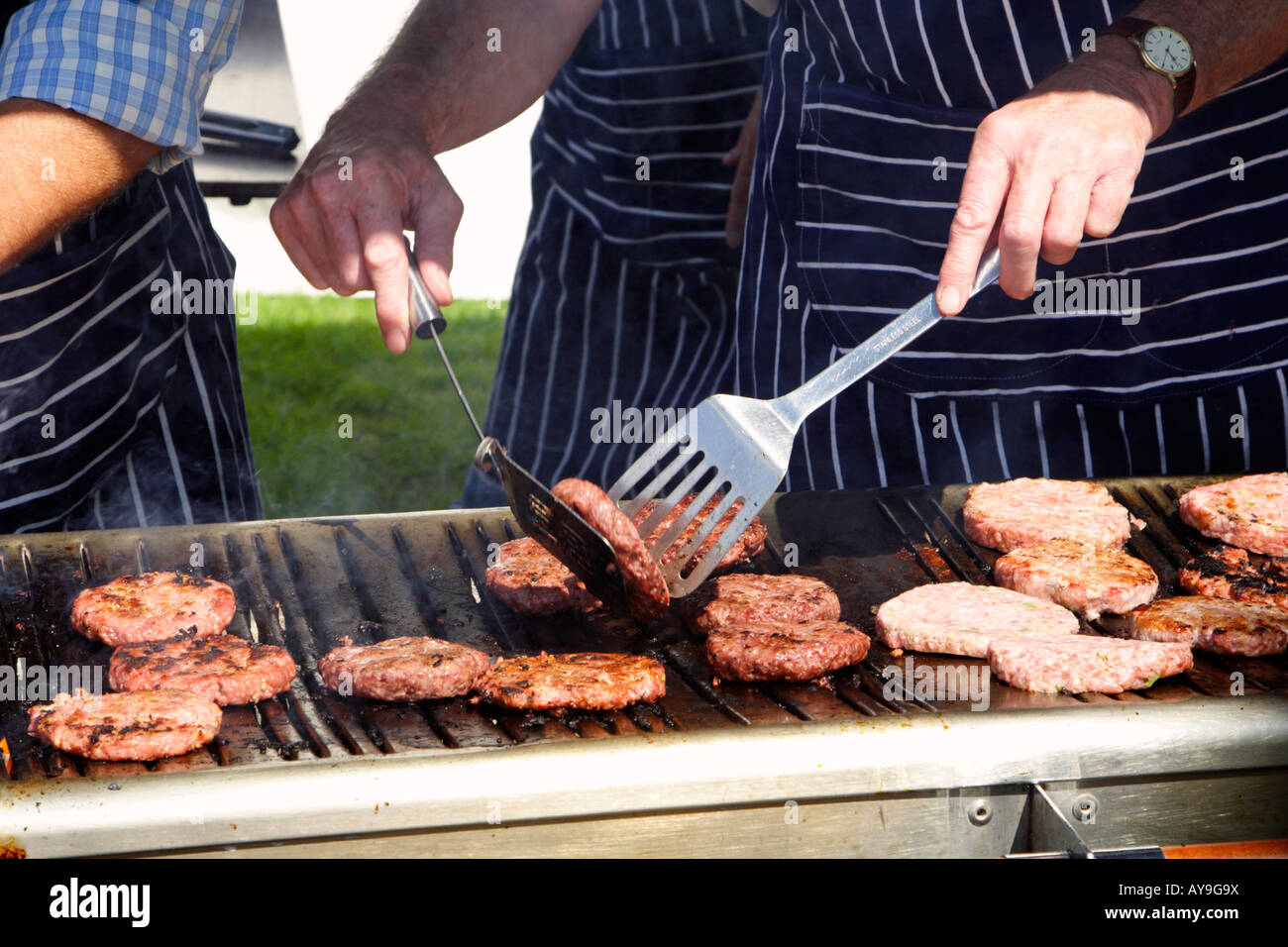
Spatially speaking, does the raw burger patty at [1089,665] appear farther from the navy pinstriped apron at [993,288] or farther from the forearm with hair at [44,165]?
the forearm with hair at [44,165]

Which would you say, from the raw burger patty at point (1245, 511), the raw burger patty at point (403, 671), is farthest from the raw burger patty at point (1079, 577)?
the raw burger patty at point (403, 671)

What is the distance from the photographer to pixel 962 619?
2.80 meters

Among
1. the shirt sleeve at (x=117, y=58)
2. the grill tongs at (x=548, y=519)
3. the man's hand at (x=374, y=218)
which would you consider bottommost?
the grill tongs at (x=548, y=519)

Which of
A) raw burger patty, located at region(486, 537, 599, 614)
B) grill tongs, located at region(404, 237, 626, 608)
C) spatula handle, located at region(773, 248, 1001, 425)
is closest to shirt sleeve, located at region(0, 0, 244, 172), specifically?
grill tongs, located at region(404, 237, 626, 608)

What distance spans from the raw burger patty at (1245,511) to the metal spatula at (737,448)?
935 millimetres

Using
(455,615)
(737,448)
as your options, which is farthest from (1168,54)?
(455,615)

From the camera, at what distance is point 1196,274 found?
354 centimetres

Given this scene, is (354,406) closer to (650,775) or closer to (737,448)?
(737,448)

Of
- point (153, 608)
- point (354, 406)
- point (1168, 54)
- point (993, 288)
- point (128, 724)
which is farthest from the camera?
point (354, 406)

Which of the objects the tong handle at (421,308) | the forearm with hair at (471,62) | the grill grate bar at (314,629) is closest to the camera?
the grill grate bar at (314,629)

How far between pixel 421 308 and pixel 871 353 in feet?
3.31

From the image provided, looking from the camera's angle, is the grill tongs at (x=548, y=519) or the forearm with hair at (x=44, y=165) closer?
the grill tongs at (x=548, y=519)

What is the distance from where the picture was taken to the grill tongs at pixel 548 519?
2.66m

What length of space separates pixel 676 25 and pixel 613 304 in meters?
1.07
